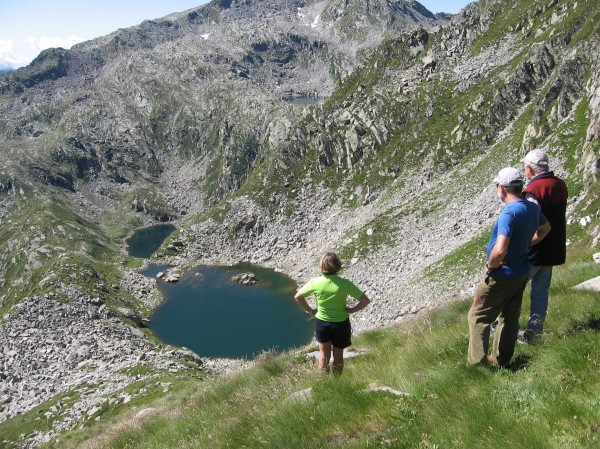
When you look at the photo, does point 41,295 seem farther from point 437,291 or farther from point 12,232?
point 12,232

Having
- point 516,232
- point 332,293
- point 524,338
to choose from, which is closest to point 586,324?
point 524,338

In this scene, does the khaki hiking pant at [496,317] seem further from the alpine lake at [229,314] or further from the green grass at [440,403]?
the alpine lake at [229,314]

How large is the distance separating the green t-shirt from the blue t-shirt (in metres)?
3.89

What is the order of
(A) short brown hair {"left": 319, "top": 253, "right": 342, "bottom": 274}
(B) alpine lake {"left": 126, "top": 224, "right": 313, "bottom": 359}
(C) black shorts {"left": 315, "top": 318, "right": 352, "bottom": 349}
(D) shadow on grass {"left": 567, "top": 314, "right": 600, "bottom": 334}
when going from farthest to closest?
(B) alpine lake {"left": 126, "top": 224, "right": 313, "bottom": 359} < (C) black shorts {"left": 315, "top": 318, "right": 352, "bottom": 349} < (A) short brown hair {"left": 319, "top": 253, "right": 342, "bottom": 274} < (D) shadow on grass {"left": 567, "top": 314, "right": 600, "bottom": 334}

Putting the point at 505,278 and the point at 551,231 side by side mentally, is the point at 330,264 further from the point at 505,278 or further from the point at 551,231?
the point at 551,231

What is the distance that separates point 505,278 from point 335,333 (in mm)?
4794

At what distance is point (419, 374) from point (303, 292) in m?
4.03

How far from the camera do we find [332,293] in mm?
11195

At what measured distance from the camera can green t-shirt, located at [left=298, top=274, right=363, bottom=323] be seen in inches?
440

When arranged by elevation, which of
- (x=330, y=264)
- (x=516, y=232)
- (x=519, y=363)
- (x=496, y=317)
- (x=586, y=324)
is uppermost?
(x=516, y=232)

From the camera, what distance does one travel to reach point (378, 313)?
5988 centimetres

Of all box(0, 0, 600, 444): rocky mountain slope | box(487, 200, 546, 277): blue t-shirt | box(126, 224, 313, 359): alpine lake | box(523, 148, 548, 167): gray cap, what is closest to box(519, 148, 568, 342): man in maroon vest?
box(523, 148, 548, 167): gray cap

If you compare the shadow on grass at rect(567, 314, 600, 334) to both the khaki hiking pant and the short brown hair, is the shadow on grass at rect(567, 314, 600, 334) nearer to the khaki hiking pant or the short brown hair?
the khaki hiking pant

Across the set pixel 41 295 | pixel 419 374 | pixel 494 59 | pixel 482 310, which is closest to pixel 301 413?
pixel 419 374
